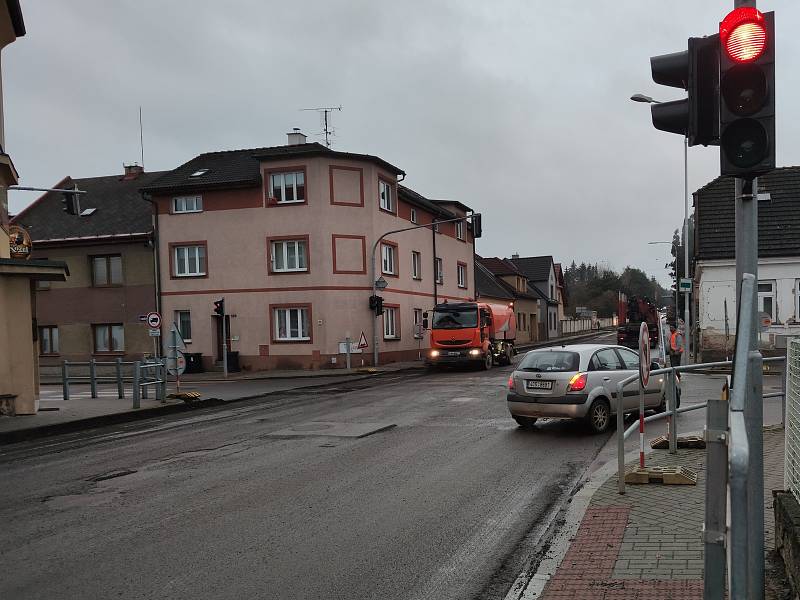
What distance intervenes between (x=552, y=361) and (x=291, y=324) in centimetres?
2250

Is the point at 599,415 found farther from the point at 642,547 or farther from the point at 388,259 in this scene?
the point at 388,259

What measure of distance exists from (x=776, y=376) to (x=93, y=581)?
22258mm

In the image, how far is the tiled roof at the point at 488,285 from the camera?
58.6 m

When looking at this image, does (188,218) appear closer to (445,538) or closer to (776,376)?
(776,376)

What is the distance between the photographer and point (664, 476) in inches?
298

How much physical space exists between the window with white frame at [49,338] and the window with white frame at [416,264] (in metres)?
18.9

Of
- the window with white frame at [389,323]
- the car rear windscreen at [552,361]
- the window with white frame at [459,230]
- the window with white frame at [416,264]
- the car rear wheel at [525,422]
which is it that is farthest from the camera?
the window with white frame at [459,230]

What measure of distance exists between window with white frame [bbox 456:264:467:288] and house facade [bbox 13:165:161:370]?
19922 millimetres

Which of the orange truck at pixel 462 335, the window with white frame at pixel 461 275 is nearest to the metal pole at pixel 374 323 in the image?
the orange truck at pixel 462 335

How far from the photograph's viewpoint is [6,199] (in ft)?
56.6

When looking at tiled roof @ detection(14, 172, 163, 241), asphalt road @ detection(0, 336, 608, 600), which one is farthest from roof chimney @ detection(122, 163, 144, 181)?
asphalt road @ detection(0, 336, 608, 600)

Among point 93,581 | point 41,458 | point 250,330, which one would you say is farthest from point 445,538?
point 250,330

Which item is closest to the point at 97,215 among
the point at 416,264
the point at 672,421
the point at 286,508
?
the point at 416,264

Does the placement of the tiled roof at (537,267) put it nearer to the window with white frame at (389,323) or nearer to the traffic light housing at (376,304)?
the window with white frame at (389,323)
